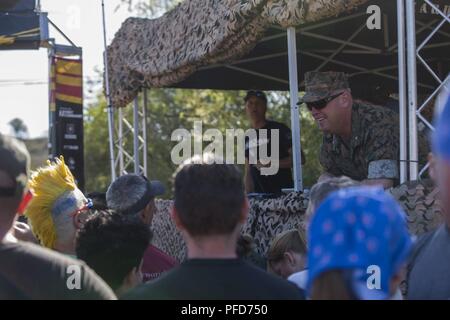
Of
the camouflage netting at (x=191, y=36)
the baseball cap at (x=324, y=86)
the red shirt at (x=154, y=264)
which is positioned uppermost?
the camouflage netting at (x=191, y=36)

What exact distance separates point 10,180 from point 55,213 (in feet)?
5.32

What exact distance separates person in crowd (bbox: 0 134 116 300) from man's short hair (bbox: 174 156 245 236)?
0.33 m

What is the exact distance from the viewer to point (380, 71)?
9.56m

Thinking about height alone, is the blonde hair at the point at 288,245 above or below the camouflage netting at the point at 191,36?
below

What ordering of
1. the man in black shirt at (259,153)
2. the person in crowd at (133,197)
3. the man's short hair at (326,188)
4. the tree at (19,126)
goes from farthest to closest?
the tree at (19,126), the man in black shirt at (259,153), the person in crowd at (133,197), the man's short hair at (326,188)

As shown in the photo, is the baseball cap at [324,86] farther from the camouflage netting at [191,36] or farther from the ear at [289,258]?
the ear at [289,258]

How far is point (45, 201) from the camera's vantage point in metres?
3.95

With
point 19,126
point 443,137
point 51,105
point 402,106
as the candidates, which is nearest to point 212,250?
point 443,137

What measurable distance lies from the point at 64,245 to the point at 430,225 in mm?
1819

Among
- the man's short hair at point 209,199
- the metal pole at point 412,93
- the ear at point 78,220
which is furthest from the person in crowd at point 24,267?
the metal pole at point 412,93

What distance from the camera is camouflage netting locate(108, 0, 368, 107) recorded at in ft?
18.4

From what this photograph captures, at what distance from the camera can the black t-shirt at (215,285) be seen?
7.23 feet
